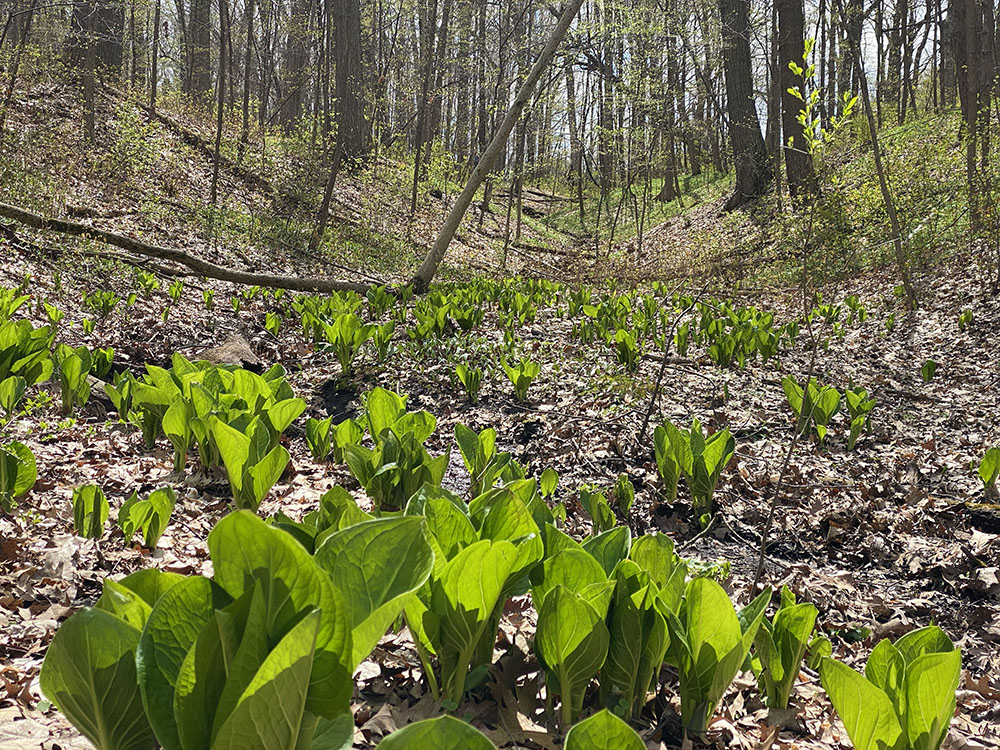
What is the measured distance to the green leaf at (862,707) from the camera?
50.3 inches

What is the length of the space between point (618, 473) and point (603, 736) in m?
3.15

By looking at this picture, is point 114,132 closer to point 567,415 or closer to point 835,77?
point 567,415

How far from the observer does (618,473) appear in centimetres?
397

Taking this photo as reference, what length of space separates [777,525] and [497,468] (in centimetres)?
167

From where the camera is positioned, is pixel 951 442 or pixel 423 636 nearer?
pixel 423 636

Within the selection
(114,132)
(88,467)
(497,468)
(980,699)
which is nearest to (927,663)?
(980,699)

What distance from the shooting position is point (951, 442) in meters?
4.27

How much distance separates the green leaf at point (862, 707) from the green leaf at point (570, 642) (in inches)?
18.0

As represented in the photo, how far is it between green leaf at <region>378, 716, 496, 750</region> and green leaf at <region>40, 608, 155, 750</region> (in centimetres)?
47

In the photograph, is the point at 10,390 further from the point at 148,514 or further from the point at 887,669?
the point at 887,669

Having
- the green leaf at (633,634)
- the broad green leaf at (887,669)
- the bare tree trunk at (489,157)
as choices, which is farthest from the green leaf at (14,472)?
the bare tree trunk at (489,157)

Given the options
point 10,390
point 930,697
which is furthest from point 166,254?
point 930,697

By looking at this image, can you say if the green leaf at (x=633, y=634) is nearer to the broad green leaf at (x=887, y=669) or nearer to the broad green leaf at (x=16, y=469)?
the broad green leaf at (x=887, y=669)

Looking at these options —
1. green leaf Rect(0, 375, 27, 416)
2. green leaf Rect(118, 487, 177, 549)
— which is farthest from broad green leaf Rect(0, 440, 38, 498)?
green leaf Rect(0, 375, 27, 416)
